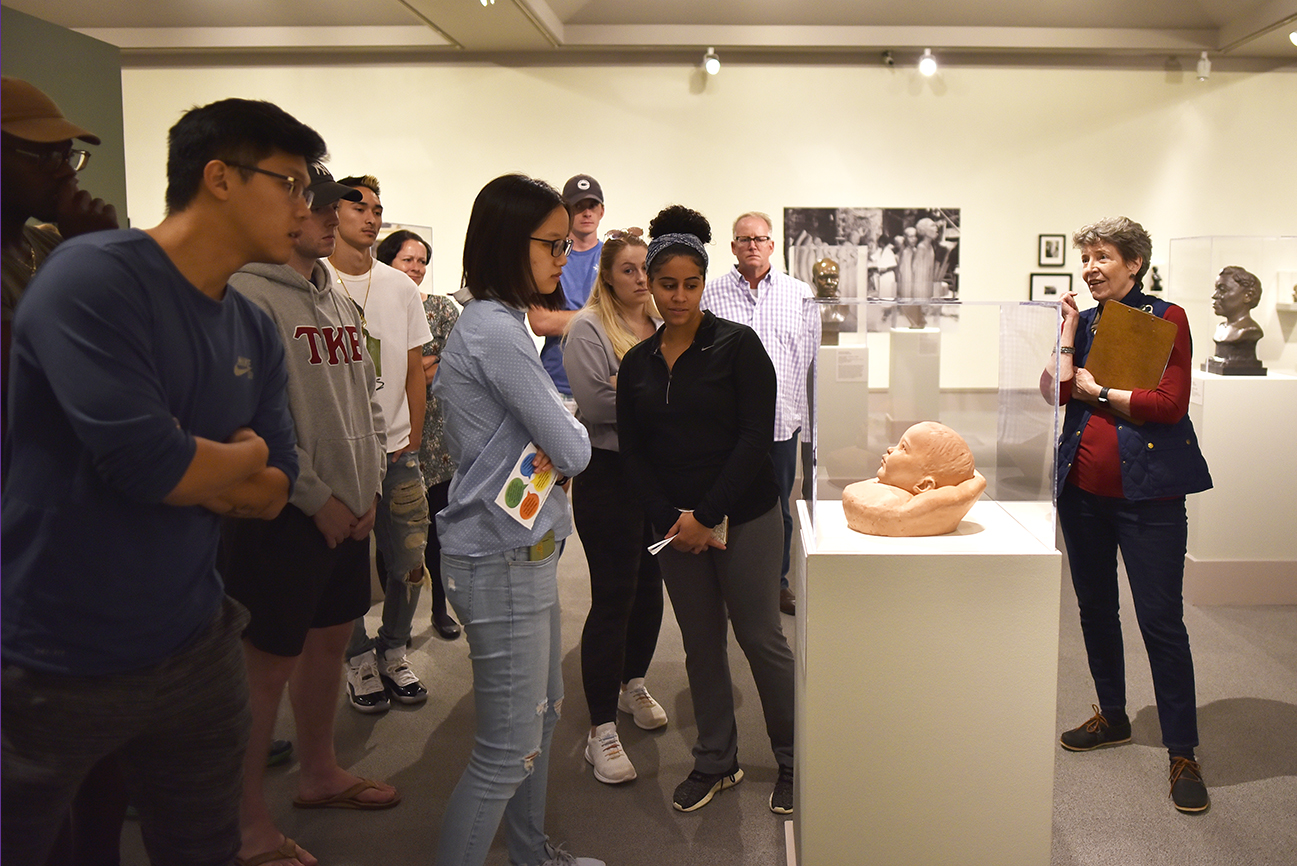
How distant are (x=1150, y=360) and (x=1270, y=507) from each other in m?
2.30

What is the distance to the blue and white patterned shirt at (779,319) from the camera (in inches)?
162

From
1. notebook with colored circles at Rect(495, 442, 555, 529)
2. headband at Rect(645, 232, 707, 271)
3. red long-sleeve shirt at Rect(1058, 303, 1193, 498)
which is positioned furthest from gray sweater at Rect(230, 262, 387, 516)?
red long-sleeve shirt at Rect(1058, 303, 1193, 498)

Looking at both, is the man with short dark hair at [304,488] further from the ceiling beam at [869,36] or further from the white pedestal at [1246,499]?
the ceiling beam at [869,36]

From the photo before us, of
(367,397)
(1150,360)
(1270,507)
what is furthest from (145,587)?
(1270,507)

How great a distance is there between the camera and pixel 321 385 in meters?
2.19

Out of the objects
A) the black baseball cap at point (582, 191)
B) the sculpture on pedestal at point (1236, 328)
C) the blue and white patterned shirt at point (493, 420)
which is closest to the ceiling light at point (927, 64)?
the sculpture on pedestal at point (1236, 328)

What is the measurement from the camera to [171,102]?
741 centimetres

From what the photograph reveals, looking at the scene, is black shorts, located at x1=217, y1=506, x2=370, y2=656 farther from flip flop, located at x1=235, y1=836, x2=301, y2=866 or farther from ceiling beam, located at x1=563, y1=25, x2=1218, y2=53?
ceiling beam, located at x1=563, y1=25, x2=1218, y2=53

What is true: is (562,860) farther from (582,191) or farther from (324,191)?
(582,191)

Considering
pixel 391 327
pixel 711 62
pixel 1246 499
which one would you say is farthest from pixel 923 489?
pixel 711 62

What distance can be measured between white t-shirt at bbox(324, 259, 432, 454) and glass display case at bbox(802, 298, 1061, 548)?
5.13 ft

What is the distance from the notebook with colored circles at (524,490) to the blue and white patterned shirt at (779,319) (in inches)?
92.7

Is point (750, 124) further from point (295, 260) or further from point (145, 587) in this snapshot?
point (145, 587)

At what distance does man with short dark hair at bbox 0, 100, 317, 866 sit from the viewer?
46.5 inches
